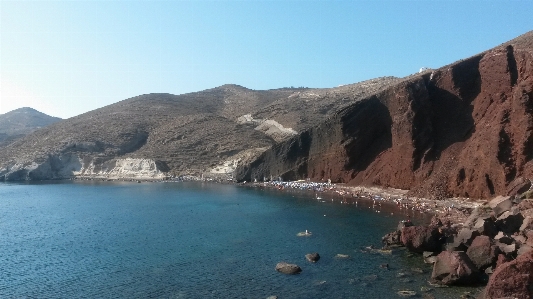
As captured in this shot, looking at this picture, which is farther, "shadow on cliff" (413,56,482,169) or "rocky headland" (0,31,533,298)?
"shadow on cliff" (413,56,482,169)

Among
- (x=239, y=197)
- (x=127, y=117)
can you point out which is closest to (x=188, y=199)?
(x=239, y=197)

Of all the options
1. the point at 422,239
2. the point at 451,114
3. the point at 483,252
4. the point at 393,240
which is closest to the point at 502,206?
the point at 422,239

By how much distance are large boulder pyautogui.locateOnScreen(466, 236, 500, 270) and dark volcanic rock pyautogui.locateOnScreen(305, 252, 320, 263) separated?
32.5 ft

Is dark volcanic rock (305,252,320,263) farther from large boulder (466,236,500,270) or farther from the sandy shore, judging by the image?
the sandy shore

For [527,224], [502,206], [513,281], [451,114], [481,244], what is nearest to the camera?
[513,281]

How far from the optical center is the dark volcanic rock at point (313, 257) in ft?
101

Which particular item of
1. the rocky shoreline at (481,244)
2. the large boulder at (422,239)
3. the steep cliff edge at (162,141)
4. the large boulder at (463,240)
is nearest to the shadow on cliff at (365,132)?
the rocky shoreline at (481,244)

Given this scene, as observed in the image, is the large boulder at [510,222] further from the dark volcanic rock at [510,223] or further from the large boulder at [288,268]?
the large boulder at [288,268]

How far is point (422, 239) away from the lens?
105 ft

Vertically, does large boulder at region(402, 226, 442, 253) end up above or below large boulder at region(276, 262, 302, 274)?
above

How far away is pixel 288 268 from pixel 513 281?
13.1 metres

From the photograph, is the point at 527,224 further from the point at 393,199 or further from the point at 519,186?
the point at 393,199

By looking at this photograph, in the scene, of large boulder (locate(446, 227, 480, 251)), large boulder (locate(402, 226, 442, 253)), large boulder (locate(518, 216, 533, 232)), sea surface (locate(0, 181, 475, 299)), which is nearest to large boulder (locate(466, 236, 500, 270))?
large boulder (locate(446, 227, 480, 251))

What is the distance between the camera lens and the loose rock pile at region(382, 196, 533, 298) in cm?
2106
